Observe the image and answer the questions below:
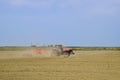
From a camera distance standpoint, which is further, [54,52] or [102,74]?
[54,52]

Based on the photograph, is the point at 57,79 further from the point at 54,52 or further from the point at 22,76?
the point at 54,52

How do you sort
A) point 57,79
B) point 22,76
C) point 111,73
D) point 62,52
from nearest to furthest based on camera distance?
point 57,79, point 22,76, point 111,73, point 62,52

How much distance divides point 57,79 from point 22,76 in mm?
2368

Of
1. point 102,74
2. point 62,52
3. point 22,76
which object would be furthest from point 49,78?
point 62,52

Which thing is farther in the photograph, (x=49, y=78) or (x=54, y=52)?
(x=54, y=52)

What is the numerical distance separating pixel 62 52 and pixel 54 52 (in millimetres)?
1425

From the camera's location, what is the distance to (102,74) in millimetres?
20906

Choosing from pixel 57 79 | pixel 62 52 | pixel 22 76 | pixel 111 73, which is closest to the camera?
pixel 57 79

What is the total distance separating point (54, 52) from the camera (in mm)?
47562

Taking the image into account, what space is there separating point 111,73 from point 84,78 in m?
3.13

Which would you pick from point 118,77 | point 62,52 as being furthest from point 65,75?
point 62,52

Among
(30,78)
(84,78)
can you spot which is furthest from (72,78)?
(30,78)

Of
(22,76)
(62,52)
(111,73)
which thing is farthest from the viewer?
(62,52)

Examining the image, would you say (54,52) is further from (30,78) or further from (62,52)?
(30,78)
